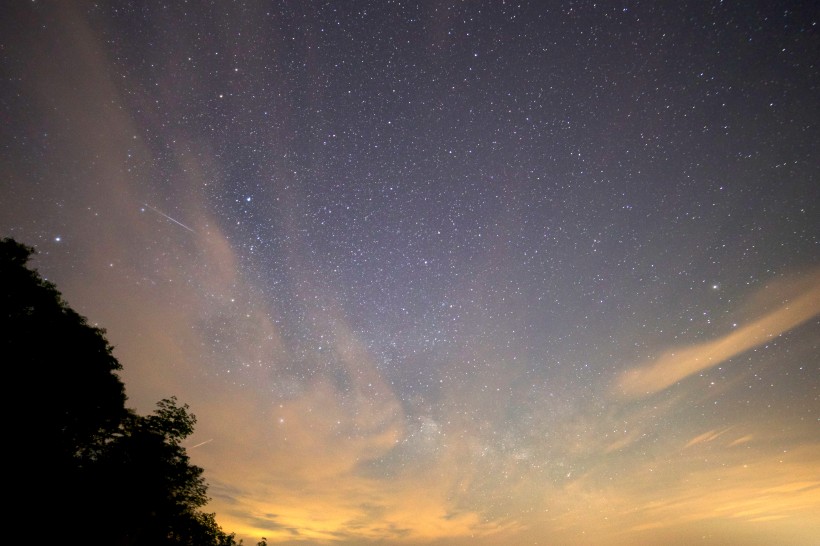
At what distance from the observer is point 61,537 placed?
10.7 m

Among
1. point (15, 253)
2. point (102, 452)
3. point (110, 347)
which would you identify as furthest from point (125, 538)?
point (15, 253)

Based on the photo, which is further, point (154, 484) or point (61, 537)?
point (154, 484)

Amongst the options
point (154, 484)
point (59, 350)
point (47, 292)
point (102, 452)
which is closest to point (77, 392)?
point (59, 350)

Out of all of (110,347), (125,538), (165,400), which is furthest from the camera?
(165,400)

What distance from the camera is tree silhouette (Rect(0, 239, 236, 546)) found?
1054 cm

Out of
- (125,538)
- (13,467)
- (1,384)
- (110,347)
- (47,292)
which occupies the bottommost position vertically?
(125,538)

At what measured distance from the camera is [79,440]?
1259 cm

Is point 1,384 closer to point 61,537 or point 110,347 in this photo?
point 110,347

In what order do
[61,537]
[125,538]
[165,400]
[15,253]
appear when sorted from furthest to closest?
[165,400]
[125,538]
[15,253]
[61,537]

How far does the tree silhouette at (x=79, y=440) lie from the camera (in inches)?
415

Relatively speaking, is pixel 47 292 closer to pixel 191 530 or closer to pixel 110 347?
pixel 110 347

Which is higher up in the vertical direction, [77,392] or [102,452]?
[77,392]

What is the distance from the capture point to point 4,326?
1077 cm

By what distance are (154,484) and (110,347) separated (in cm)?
562
